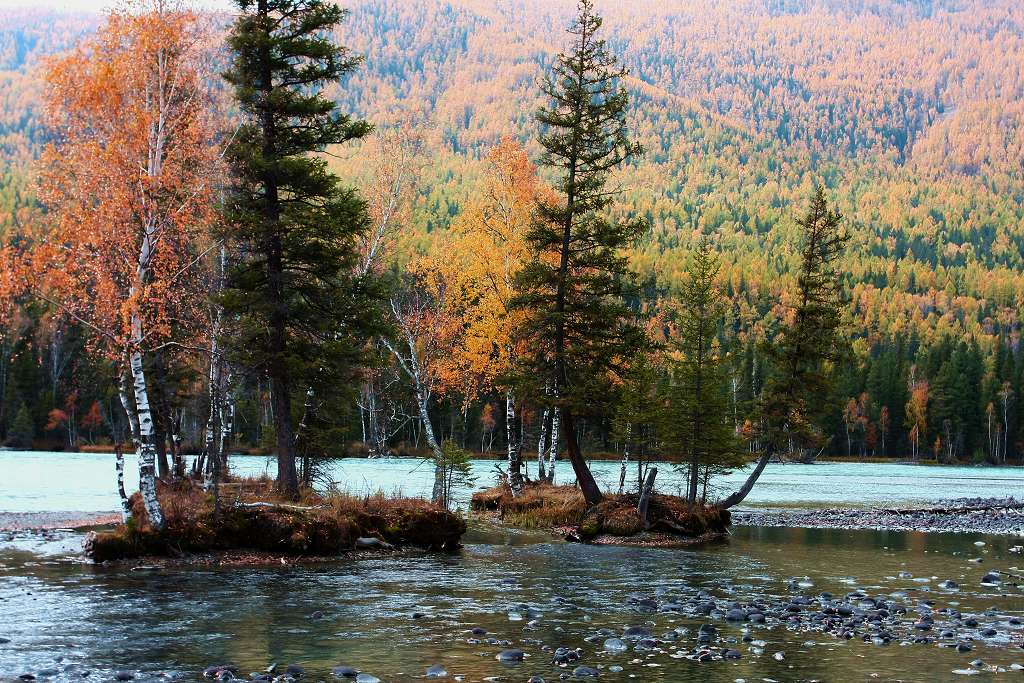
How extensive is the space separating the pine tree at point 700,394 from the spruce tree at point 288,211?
554 inches

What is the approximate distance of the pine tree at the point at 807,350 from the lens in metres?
42.6

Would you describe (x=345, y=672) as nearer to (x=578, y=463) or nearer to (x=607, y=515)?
(x=578, y=463)

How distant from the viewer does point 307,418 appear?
Result: 1499 inches

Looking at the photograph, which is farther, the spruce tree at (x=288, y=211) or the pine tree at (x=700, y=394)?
the pine tree at (x=700, y=394)

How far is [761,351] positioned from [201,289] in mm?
24527

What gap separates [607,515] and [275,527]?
14.1m

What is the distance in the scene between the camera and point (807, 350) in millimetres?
42844

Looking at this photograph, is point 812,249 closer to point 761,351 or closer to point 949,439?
point 761,351

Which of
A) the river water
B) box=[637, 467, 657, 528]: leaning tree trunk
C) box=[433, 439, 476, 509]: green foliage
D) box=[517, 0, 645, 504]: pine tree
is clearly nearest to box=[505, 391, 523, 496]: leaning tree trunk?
box=[517, 0, 645, 504]: pine tree

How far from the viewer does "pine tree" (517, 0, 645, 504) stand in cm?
3594

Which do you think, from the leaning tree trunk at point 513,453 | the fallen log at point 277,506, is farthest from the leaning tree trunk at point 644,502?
the fallen log at point 277,506

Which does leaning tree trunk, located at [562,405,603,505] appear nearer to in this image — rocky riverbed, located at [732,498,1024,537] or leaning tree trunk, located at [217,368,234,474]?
rocky riverbed, located at [732,498,1024,537]

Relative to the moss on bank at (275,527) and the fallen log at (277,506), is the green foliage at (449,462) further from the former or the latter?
the fallen log at (277,506)

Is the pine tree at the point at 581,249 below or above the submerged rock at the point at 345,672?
above
